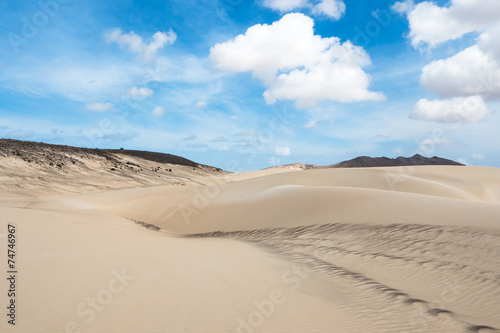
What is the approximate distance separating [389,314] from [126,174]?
110 feet

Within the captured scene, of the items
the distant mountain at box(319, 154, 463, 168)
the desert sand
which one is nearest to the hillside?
the desert sand

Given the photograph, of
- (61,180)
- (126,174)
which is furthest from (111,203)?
(126,174)

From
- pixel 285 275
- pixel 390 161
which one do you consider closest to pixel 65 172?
pixel 285 275

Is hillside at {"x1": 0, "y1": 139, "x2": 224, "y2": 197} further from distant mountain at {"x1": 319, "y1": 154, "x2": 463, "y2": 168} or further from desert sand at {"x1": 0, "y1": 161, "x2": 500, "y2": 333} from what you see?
distant mountain at {"x1": 319, "y1": 154, "x2": 463, "y2": 168}

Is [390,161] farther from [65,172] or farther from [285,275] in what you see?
[285,275]

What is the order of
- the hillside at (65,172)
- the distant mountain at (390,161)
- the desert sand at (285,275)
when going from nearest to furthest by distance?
the desert sand at (285,275) < the hillside at (65,172) < the distant mountain at (390,161)

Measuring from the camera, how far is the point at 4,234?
6730mm

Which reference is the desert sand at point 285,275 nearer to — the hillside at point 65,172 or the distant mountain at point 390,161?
the hillside at point 65,172

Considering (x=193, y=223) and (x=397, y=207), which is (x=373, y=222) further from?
(x=193, y=223)

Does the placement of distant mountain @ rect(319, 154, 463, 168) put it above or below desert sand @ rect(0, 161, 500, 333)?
above

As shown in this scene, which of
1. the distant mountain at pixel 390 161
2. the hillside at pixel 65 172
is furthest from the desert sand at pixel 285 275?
the distant mountain at pixel 390 161

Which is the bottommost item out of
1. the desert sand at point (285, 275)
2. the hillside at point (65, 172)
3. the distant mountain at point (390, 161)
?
the desert sand at point (285, 275)

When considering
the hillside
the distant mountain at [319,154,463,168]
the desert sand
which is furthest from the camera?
the distant mountain at [319,154,463,168]

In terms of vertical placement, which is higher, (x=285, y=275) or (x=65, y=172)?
(x=65, y=172)
